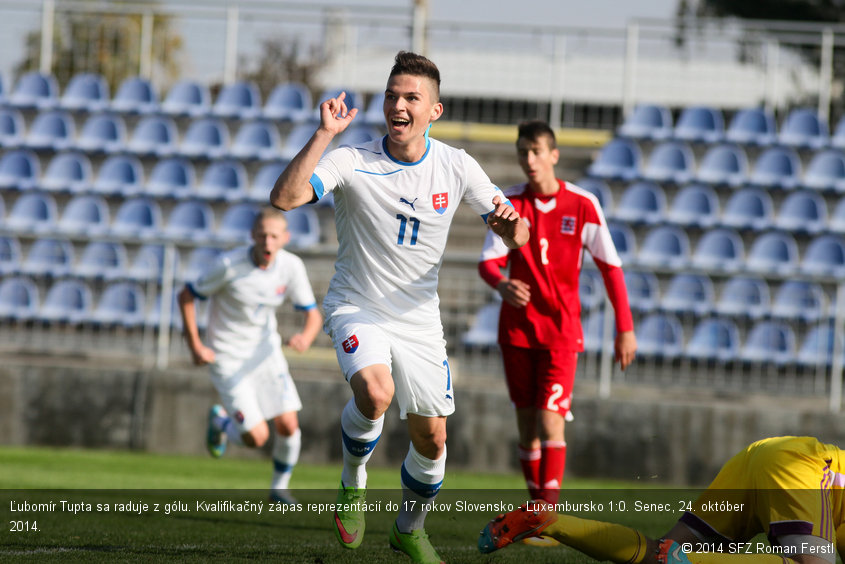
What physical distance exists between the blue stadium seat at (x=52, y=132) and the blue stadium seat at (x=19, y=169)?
203 millimetres

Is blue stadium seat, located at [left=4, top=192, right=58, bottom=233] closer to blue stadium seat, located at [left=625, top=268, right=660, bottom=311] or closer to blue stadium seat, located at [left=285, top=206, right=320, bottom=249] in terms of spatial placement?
blue stadium seat, located at [left=285, top=206, right=320, bottom=249]

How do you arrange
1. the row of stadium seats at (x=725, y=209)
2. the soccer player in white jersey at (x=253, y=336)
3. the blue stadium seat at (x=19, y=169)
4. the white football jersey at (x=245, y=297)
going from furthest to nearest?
the blue stadium seat at (x=19, y=169) < the row of stadium seats at (x=725, y=209) < the white football jersey at (x=245, y=297) < the soccer player in white jersey at (x=253, y=336)

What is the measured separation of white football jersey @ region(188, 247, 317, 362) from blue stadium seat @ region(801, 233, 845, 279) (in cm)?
801

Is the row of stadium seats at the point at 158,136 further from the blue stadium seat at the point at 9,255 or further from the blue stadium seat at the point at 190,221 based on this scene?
the blue stadium seat at the point at 9,255

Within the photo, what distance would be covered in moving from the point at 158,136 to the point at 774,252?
9.03m

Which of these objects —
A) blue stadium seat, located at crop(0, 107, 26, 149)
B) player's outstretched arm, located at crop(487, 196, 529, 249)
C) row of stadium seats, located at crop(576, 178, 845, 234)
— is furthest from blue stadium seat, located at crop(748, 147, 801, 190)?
blue stadium seat, located at crop(0, 107, 26, 149)

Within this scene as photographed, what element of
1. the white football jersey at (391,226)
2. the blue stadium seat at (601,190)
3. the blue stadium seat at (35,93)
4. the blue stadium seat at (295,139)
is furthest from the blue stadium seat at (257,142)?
the white football jersey at (391,226)

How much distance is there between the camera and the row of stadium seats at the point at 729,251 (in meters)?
13.6

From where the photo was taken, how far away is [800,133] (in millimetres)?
15000

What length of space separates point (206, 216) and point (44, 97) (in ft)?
13.4

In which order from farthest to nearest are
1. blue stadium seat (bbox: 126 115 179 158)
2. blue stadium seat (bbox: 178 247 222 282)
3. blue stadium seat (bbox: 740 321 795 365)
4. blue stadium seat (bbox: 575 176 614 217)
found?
1. blue stadium seat (bbox: 126 115 179 158)
2. blue stadium seat (bbox: 575 176 614 217)
3. blue stadium seat (bbox: 178 247 222 282)
4. blue stadium seat (bbox: 740 321 795 365)

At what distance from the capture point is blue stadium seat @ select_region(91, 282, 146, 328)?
43.1ft

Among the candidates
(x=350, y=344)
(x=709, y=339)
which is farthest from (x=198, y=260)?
(x=350, y=344)

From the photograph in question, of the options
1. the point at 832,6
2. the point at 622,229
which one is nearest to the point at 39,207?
the point at 622,229
